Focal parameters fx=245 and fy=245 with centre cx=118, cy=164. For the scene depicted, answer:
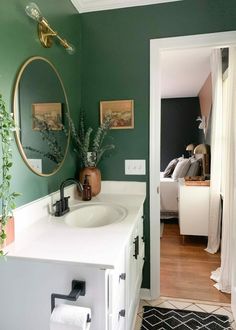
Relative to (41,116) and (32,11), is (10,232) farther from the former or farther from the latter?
(32,11)

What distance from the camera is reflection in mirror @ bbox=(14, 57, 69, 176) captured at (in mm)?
1300

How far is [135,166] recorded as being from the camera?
203 cm

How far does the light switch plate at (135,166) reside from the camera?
202 cm

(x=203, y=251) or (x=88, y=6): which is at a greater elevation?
(x=88, y=6)

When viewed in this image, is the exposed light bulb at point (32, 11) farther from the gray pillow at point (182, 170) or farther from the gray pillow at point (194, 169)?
the gray pillow at point (182, 170)

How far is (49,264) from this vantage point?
932mm

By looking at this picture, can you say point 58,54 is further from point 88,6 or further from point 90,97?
point 88,6

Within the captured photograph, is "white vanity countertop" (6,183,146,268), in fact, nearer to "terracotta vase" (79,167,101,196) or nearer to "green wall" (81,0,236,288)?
"terracotta vase" (79,167,101,196)

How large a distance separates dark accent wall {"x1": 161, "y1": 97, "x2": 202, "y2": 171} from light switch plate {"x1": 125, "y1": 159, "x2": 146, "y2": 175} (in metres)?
4.14

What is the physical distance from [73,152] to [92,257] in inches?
46.6

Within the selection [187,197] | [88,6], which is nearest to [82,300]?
[88,6]

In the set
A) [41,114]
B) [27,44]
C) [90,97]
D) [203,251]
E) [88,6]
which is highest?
[88,6]

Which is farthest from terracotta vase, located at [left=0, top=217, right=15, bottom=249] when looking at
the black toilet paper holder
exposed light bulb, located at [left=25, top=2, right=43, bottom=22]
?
exposed light bulb, located at [left=25, top=2, right=43, bottom=22]

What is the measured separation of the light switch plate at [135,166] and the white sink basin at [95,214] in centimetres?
45
